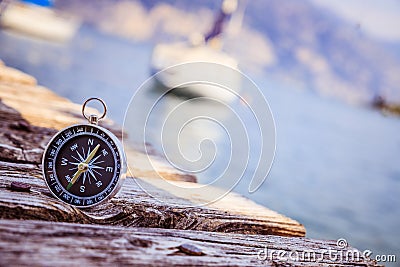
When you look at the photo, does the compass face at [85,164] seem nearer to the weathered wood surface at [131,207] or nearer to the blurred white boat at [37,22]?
the weathered wood surface at [131,207]

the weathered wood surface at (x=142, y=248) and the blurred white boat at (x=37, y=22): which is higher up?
the blurred white boat at (x=37, y=22)

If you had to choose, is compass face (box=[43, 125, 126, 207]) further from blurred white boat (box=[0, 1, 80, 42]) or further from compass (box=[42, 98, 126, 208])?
blurred white boat (box=[0, 1, 80, 42])

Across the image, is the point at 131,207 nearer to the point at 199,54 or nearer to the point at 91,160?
the point at 91,160

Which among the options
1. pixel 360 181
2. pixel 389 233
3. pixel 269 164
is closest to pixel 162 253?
pixel 269 164

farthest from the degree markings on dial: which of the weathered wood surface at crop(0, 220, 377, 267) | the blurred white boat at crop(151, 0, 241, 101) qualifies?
the blurred white boat at crop(151, 0, 241, 101)

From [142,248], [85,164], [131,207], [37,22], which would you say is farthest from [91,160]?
[37,22]

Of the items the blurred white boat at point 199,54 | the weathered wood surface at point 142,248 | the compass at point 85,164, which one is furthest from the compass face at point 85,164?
the blurred white boat at point 199,54
